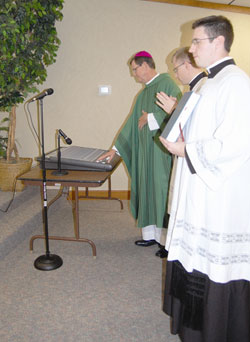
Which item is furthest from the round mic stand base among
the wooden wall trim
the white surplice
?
the wooden wall trim

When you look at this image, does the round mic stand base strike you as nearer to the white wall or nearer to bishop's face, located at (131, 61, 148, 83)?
bishop's face, located at (131, 61, 148, 83)

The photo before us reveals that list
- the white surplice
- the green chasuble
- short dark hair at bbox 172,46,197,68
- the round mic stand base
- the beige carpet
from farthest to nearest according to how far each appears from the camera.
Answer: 1. the green chasuble
2. the round mic stand base
3. short dark hair at bbox 172,46,197,68
4. the beige carpet
5. the white surplice

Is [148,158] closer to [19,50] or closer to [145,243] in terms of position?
[145,243]

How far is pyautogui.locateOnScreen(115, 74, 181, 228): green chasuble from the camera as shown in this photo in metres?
2.52

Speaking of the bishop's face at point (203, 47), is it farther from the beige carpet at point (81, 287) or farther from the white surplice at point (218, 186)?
the beige carpet at point (81, 287)

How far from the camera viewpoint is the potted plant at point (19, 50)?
8.57 feet

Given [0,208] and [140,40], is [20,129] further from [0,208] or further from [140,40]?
[140,40]

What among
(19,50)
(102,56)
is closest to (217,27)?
(19,50)

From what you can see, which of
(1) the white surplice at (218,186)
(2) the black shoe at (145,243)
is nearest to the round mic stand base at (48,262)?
(2) the black shoe at (145,243)

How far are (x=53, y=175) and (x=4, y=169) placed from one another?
49.6 inches

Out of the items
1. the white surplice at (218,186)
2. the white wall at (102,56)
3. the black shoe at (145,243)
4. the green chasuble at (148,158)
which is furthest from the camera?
the white wall at (102,56)

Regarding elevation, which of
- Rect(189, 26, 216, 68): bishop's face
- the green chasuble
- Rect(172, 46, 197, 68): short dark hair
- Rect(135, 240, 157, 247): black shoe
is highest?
Rect(172, 46, 197, 68): short dark hair

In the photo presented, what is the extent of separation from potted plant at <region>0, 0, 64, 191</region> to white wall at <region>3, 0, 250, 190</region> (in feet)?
1.30

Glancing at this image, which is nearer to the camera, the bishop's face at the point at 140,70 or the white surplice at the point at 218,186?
the white surplice at the point at 218,186
